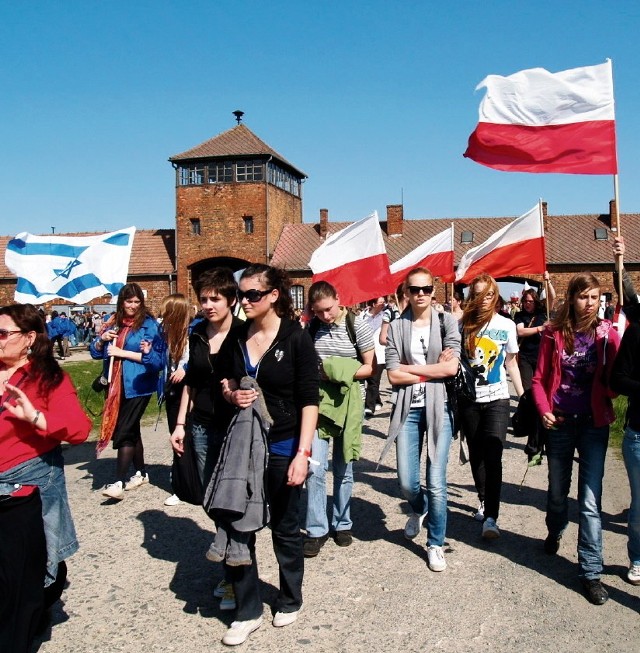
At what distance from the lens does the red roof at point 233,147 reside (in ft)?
144

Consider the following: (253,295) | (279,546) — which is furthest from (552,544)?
(253,295)

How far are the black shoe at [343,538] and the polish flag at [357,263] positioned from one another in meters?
3.24

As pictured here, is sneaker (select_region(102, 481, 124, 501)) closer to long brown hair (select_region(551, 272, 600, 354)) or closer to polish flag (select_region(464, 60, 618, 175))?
long brown hair (select_region(551, 272, 600, 354))

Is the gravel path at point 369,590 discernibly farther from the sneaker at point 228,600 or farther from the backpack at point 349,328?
the backpack at point 349,328

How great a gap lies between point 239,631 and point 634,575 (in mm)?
2482

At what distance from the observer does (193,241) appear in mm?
45094

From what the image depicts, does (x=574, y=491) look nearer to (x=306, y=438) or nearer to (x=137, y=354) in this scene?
(x=306, y=438)

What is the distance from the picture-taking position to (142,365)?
672 cm

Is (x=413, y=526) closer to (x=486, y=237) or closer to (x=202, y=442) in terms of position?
(x=202, y=442)

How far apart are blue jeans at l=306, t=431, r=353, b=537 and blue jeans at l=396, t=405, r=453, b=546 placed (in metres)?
0.49

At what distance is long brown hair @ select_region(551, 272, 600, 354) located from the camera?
4531 millimetres

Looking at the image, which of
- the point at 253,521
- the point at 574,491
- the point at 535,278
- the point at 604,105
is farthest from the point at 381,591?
the point at 535,278

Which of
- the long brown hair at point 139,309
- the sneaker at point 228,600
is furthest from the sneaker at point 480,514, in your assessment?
the long brown hair at point 139,309

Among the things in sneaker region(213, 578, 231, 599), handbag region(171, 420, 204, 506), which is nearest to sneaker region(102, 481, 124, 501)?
handbag region(171, 420, 204, 506)
